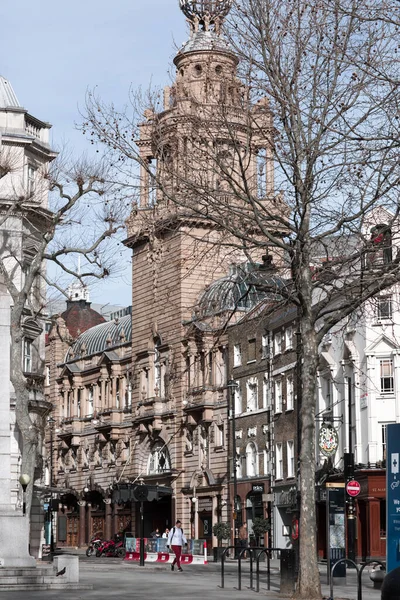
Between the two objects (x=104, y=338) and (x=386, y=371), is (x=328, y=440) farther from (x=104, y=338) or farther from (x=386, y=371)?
(x=104, y=338)

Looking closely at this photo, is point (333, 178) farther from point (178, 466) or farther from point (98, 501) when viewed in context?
point (98, 501)

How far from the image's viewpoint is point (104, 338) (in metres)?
102

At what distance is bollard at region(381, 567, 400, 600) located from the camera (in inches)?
402

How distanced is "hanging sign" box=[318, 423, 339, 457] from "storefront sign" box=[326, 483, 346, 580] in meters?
20.9

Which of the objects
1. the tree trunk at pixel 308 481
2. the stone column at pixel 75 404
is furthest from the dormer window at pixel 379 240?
the stone column at pixel 75 404

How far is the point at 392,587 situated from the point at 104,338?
92.5m

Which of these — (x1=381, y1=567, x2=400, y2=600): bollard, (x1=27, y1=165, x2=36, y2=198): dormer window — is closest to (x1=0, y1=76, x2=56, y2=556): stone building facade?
(x1=27, y1=165, x2=36, y2=198): dormer window

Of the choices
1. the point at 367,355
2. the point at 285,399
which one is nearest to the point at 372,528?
the point at 367,355

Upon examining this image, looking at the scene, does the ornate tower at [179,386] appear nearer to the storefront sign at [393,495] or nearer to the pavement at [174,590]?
the pavement at [174,590]

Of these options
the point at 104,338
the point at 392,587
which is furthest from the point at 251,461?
the point at 392,587

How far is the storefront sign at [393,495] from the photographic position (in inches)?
722

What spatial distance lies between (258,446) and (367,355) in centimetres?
1654

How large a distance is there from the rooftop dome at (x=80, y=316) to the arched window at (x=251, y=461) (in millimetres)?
58921

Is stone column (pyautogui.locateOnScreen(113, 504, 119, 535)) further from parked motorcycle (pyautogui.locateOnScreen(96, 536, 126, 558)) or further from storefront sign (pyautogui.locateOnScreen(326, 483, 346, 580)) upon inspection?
storefront sign (pyautogui.locateOnScreen(326, 483, 346, 580))
